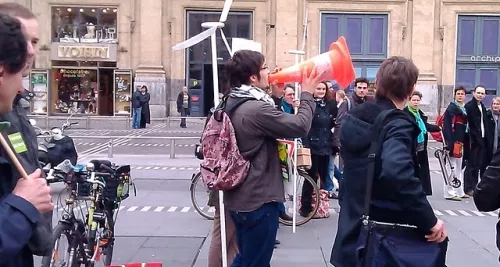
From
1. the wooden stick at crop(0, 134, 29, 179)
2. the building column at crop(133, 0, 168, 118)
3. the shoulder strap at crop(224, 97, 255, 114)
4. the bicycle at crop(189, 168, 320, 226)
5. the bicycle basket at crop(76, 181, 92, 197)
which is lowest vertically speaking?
the bicycle at crop(189, 168, 320, 226)

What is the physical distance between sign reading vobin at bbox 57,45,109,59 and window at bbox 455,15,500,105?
17272mm

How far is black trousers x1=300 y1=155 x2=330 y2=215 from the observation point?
878cm

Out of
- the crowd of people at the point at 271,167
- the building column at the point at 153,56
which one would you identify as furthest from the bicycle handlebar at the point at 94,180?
the building column at the point at 153,56

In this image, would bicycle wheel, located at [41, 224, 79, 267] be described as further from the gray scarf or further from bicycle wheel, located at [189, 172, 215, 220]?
bicycle wheel, located at [189, 172, 215, 220]

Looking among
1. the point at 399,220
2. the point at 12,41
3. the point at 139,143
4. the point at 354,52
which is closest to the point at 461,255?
the point at 399,220

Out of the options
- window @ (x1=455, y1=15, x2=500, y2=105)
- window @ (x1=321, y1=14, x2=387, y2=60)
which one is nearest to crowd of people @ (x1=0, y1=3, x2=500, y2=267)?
window @ (x1=321, y1=14, x2=387, y2=60)

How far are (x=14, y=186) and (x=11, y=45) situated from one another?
0.47m

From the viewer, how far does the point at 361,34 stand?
32.7 m

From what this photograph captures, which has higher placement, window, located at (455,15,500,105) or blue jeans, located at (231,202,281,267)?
window, located at (455,15,500,105)

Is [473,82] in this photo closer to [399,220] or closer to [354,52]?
[354,52]

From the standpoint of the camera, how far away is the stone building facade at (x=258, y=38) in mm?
31875

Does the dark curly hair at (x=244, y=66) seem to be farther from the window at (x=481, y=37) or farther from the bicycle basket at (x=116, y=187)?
the window at (x=481, y=37)

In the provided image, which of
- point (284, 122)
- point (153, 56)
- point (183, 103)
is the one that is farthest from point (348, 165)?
point (153, 56)

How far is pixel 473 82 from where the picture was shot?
32469 mm
